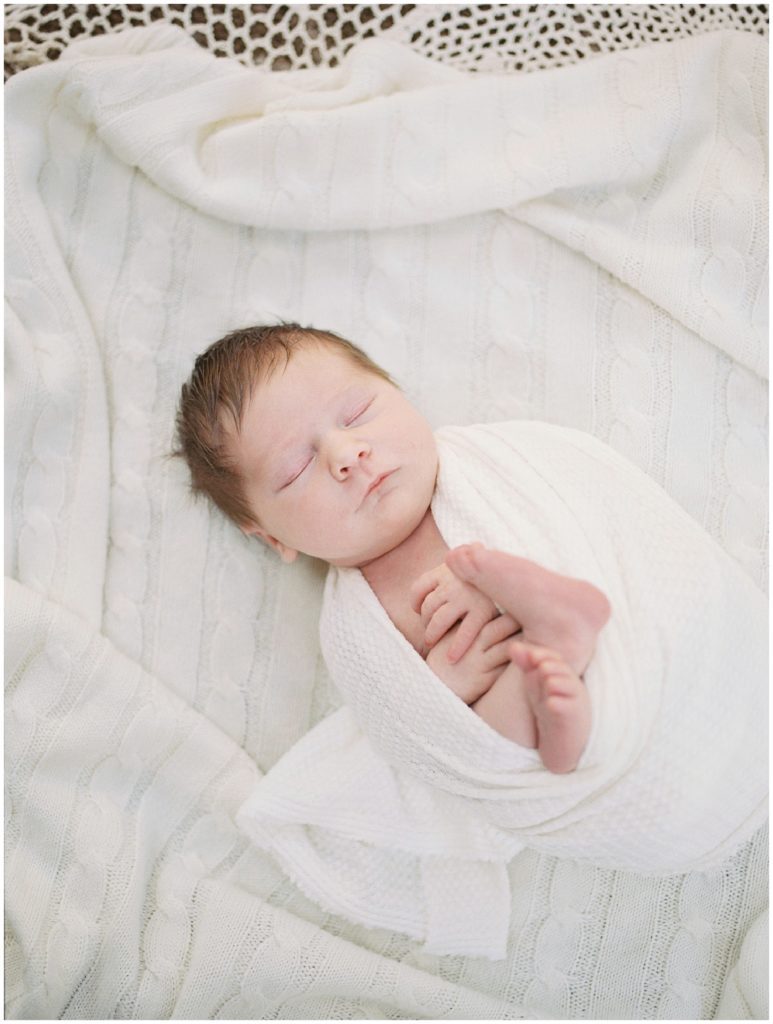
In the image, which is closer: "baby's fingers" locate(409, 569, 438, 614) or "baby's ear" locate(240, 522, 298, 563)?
"baby's fingers" locate(409, 569, 438, 614)

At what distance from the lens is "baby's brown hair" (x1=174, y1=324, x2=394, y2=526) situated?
1447mm

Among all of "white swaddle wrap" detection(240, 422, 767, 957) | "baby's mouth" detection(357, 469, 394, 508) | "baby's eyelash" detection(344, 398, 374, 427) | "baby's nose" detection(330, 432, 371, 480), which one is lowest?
"white swaddle wrap" detection(240, 422, 767, 957)

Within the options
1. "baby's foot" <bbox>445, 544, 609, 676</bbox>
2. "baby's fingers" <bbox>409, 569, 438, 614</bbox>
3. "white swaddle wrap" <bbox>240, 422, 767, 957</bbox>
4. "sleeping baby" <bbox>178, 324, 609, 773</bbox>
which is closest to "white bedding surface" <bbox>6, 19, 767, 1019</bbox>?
"white swaddle wrap" <bbox>240, 422, 767, 957</bbox>

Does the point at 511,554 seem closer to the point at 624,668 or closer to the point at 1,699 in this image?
the point at 624,668

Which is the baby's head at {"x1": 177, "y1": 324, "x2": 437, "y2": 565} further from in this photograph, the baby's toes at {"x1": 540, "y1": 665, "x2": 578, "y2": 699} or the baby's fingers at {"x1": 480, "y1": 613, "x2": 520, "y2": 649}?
the baby's toes at {"x1": 540, "y1": 665, "x2": 578, "y2": 699}

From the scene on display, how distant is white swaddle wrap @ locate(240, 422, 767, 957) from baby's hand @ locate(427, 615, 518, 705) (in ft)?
0.09

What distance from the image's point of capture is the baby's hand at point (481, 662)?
4.36 ft

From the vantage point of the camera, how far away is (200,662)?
1.64 meters

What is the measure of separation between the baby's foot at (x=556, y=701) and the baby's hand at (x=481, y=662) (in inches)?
3.2

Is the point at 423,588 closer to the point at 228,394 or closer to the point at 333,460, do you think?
the point at 333,460

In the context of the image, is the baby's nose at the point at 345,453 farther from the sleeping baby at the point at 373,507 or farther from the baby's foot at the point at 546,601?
the baby's foot at the point at 546,601

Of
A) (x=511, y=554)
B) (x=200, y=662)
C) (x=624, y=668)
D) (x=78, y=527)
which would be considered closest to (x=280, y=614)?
(x=200, y=662)

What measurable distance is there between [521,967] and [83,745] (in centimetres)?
76

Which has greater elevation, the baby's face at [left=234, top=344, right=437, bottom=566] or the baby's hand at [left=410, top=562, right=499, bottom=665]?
the baby's face at [left=234, top=344, right=437, bottom=566]
